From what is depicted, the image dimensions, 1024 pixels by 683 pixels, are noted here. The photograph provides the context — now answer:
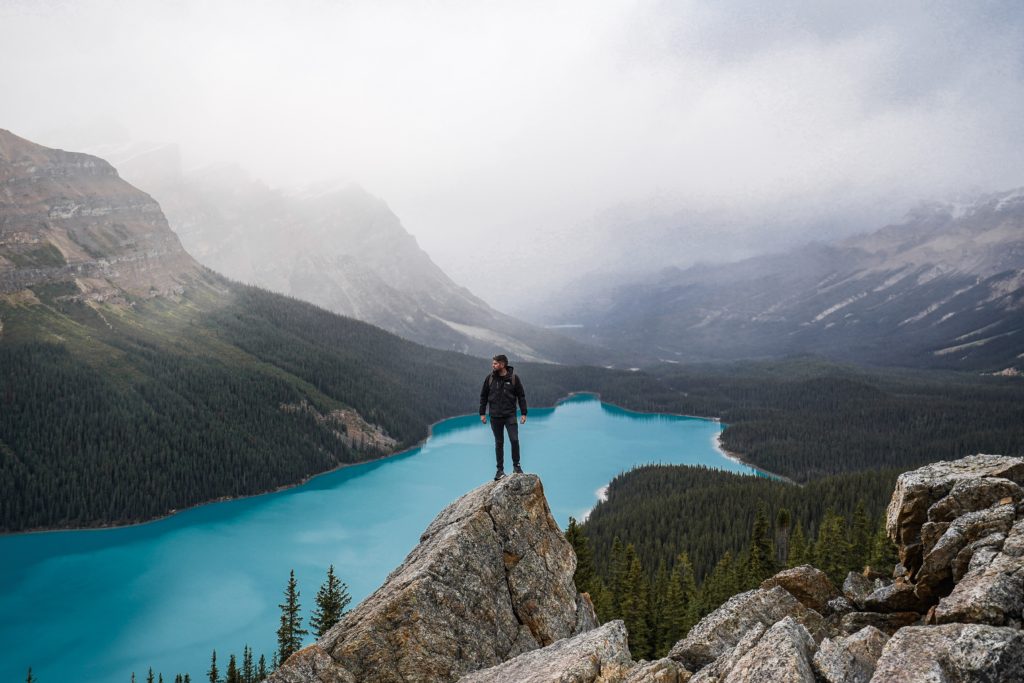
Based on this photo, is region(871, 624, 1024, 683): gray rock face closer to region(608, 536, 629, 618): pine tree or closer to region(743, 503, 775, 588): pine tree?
region(608, 536, 629, 618): pine tree

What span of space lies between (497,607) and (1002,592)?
35.2 ft

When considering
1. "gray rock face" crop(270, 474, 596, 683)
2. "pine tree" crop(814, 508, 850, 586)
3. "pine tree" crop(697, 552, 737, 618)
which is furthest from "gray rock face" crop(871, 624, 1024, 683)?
"pine tree" crop(814, 508, 850, 586)

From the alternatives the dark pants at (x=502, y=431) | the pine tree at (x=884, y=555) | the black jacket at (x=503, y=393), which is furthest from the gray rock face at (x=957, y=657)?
the pine tree at (x=884, y=555)

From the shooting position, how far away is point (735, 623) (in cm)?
1681

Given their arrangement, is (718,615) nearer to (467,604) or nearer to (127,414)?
(467,604)

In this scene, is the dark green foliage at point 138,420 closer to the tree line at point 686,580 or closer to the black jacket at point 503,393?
the tree line at point 686,580

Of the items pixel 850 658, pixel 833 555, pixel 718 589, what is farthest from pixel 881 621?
pixel 833 555

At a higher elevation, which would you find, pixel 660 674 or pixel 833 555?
pixel 660 674

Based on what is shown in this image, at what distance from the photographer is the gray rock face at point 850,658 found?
10.6 m

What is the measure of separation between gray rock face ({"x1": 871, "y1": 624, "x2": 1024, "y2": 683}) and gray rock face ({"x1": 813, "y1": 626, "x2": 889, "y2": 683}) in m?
0.44

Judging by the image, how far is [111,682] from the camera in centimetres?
6006

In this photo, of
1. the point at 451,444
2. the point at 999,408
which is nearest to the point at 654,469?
the point at 451,444

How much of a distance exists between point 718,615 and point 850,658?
6.43 metres

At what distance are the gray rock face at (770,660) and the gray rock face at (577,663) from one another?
150cm
